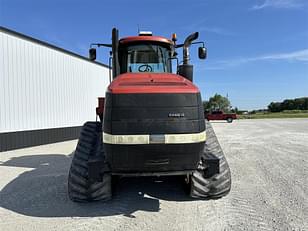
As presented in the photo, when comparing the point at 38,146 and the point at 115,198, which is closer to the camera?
the point at 115,198

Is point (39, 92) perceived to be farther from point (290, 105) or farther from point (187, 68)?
point (290, 105)

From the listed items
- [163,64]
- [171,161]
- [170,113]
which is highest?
[163,64]

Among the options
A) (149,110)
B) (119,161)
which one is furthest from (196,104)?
(119,161)

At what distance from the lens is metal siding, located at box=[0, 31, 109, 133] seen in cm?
1008

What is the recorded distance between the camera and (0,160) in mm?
8227

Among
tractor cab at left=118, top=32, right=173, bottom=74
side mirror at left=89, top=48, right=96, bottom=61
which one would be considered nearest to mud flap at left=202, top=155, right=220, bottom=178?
tractor cab at left=118, top=32, right=173, bottom=74

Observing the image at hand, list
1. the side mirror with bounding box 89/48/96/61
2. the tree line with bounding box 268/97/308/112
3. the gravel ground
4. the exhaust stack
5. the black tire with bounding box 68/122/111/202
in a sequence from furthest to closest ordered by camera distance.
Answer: the tree line with bounding box 268/97/308/112, the side mirror with bounding box 89/48/96/61, the exhaust stack, the black tire with bounding box 68/122/111/202, the gravel ground

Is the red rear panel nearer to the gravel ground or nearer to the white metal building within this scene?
the gravel ground

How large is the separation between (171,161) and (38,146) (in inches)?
373

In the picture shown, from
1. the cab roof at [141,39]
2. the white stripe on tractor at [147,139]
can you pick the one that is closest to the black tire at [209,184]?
the white stripe on tractor at [147,139]

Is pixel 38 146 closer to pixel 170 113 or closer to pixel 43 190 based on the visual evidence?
pixel 43 190

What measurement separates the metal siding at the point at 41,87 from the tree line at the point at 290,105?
9449 centimetres

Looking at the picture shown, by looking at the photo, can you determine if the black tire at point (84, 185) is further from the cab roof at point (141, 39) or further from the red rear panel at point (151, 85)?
the cab roof at point (141, 39)

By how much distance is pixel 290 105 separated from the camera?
100500 millimetres
